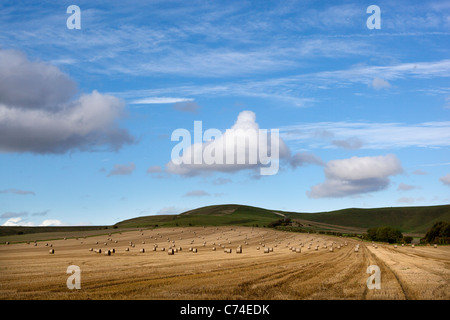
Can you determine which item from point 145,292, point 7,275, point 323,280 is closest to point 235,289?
point 145,292

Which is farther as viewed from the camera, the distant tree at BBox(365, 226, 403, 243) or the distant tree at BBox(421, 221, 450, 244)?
the distant tree at BBox(365, 226, 403, 243)

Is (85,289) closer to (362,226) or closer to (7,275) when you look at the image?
(7,275)

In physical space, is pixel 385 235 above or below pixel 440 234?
below

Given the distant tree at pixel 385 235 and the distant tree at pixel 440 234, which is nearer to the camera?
the distant tree at pixel 440 234

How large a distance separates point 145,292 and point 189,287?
2.17 meters

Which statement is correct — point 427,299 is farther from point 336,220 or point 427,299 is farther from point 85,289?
point 336,220

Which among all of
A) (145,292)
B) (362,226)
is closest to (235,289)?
(145,292)

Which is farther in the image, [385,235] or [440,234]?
[385,235]
